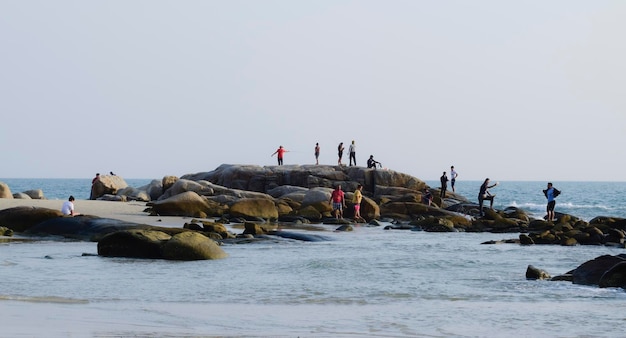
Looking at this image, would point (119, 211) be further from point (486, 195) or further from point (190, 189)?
point (486, 195)

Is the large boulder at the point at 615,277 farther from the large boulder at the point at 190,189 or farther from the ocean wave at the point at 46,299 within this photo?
the large boulder at the point at 190,189

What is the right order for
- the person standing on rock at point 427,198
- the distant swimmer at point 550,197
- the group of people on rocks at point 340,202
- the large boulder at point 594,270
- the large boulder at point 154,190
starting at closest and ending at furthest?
the large boulder at point 594,270 < the distant swimmer at point 550,197 < the group of people on rocks at point 340,202 < the person standing on rock at point 427,198 < the large boulder at point 154,190

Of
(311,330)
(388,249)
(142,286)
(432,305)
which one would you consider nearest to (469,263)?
(388,249)

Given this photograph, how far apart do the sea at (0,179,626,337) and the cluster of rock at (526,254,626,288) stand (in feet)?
1.12

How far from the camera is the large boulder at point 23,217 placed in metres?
27.1

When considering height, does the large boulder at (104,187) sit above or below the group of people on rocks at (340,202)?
above

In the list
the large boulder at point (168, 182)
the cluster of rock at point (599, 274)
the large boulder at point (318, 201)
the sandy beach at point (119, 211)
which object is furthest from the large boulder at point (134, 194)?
the cluster of rock at point (599, 274)

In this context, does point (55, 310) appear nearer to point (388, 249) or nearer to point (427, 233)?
point (388, 249)

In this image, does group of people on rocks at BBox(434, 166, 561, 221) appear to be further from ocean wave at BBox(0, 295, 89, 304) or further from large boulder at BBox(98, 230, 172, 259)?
ocean wave at BBox(0, 295, 89, 304)

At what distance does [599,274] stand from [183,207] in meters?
22.5

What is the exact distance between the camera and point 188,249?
20.5m

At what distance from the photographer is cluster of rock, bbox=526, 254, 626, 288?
17.0 m

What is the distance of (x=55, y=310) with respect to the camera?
41.1 feet

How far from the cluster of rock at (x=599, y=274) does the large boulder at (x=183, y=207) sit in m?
20.4
